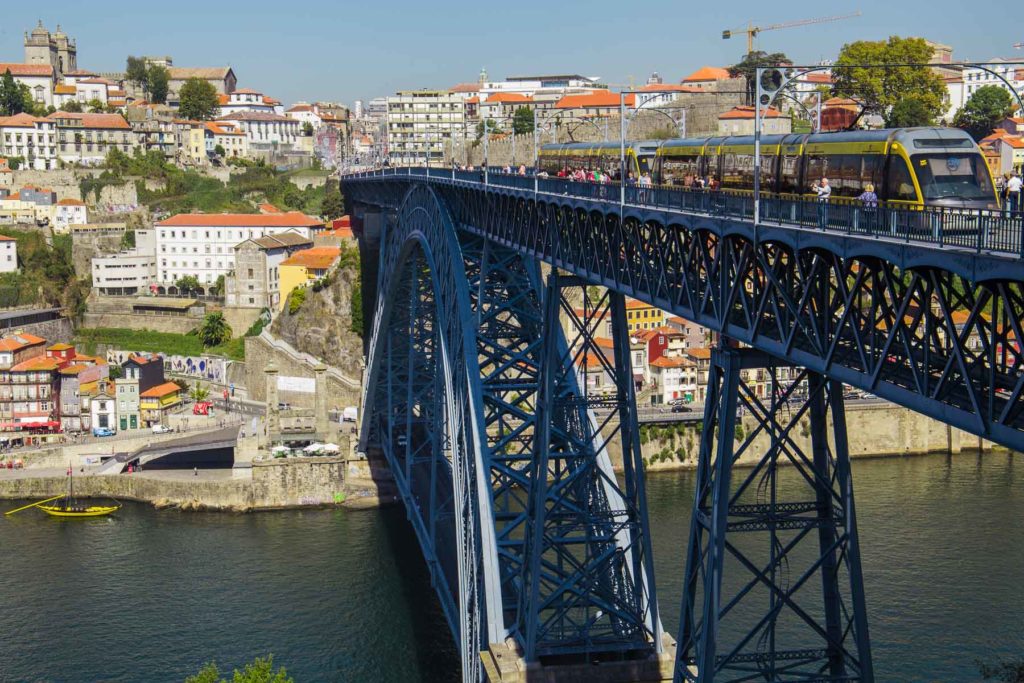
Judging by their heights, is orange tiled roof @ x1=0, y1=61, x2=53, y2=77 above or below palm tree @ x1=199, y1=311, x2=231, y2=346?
above

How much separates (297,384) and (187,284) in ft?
51.4

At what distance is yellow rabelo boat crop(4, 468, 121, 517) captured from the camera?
44.6m

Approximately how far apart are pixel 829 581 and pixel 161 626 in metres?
22.9

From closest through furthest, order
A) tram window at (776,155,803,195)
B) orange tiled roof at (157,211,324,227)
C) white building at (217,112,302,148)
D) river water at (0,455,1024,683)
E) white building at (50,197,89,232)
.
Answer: tram window at (776,155,803,195)
river water at (0,455,1024,683)
orange tiled roof at (157,211,324,227)
white building at (50,197,89,232)
white building at (217,112,302,148)

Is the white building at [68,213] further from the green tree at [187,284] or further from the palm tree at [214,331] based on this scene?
the palm tree at [214,331]

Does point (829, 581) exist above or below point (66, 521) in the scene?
above

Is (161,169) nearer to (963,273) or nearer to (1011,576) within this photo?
(1011,576)

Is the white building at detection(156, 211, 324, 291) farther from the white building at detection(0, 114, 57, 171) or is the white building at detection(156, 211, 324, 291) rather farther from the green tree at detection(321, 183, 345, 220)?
the white building at detection(0, 114, 57, 171)

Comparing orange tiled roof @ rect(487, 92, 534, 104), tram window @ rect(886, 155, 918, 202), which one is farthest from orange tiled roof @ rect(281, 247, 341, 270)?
tram window @ rect(886, 155, 918, 202)

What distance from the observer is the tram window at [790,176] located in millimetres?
15508

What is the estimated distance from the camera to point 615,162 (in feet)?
79.8

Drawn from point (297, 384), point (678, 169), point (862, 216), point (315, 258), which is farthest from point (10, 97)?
point (862, 216)

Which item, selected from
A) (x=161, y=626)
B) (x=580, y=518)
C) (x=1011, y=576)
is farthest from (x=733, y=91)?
(x=580, y=518)

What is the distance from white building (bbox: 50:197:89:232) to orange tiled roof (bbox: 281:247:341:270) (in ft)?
60.0
